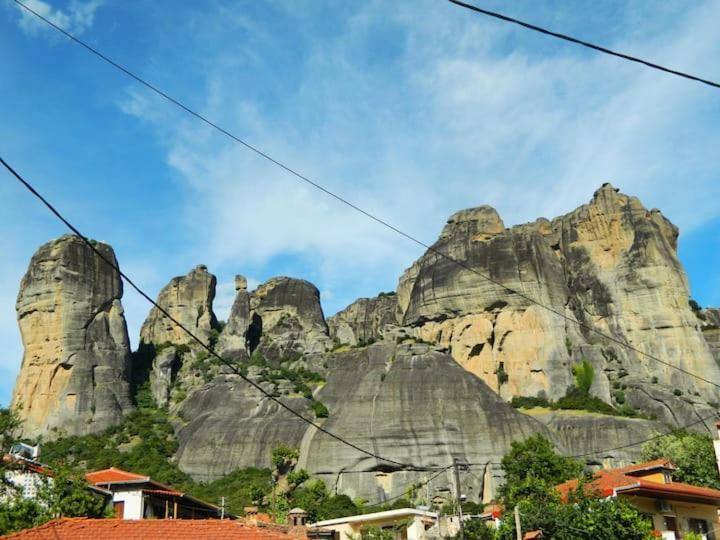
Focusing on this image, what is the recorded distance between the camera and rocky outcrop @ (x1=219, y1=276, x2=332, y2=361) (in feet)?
374

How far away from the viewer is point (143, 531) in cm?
2477

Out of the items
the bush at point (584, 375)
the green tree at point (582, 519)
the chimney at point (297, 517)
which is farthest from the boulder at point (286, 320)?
the chimney at point (297, 517)

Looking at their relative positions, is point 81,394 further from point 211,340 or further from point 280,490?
point 280,490

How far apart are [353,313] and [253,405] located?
57817 millimetres

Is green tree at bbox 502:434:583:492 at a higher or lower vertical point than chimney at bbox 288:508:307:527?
higher

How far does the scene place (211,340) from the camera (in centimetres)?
11800

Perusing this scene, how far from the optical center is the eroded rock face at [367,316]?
135875 millimetres

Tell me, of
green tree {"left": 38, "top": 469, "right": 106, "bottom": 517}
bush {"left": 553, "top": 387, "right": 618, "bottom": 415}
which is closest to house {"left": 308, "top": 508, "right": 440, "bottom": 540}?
green tree {"left": 38, "top": 469, "right": 106, "bottom": 517}

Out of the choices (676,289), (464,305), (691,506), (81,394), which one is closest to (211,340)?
(81,394)

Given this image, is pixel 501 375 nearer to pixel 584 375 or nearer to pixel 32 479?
pixel 584 375

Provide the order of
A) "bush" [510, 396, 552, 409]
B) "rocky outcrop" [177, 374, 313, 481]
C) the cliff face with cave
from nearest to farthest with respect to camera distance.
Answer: the cliff face with cave < "rocky outcrop" [177, 374, 313, 481] < "bush" [510, 396, 552, 409]

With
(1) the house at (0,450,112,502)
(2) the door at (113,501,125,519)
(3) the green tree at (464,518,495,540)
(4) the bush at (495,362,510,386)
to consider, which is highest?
(4) the bush at (495,362,510,386)

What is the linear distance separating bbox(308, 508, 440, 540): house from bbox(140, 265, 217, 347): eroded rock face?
73.1 m

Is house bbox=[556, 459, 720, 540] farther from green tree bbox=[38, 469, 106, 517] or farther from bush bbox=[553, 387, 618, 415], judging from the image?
bush bbox=[553, 387, 618, 415]
